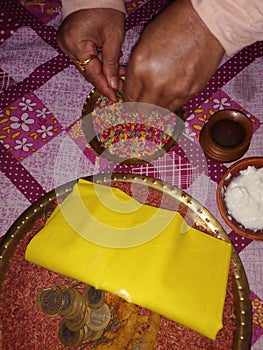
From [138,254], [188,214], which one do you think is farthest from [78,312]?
[188,214]

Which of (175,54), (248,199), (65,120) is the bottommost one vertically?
(248,199)

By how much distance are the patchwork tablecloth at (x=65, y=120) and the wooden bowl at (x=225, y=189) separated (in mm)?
38

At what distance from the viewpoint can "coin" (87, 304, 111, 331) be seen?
698 mm

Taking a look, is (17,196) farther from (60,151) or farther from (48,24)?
(48,24)

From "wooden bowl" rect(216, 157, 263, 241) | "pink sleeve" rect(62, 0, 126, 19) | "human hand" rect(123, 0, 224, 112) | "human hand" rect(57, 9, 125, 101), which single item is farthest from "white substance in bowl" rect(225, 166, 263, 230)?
"pink sleeve" rect(62, 0, 126, 19)

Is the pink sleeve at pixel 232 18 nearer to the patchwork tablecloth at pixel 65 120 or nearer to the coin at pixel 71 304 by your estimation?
the patchwork tablecloth at pixel 65 120

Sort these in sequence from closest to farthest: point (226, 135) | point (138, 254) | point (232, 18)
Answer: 1. point (232, 18)
2. point (138, 254)
3. point (226, 135)

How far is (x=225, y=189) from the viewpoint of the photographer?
2.69 ft

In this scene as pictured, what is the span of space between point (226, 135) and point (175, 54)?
9.6 inches

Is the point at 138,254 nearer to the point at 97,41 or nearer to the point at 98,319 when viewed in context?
the point at 98,319

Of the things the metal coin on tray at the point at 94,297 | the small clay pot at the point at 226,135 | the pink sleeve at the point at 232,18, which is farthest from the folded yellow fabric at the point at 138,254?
the pink sleeve at the point at 232,18

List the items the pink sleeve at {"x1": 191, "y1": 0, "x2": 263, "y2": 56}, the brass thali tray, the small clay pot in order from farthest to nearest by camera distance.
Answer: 1. the small clay pot
2. the brass thali tray
3. the pink sleeve at {"x1": 191, "y1": 0, "x2": 263, "y2": 56}

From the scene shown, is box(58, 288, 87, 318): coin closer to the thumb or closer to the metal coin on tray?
the metal coin on tray

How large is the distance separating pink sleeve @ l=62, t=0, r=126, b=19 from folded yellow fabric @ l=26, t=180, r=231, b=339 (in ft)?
1.29
